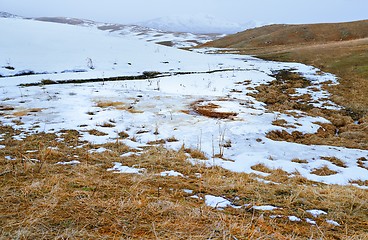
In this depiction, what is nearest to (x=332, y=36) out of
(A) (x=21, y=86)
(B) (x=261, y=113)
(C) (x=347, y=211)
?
(B) (x=261, y=113)

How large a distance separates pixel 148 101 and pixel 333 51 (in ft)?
71.9

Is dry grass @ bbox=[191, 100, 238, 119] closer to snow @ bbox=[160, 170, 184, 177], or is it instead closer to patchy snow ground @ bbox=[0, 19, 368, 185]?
patchy snow ground @ bbox=[0, 19, 368, 185]

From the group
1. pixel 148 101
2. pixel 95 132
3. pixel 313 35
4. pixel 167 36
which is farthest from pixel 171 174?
pixel 167 36

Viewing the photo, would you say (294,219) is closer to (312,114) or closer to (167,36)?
(312,114)

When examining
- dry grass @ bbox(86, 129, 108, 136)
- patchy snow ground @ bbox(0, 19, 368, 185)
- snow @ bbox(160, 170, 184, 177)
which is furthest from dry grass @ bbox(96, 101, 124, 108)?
snow @ bbox(160, 170, 184, 177)

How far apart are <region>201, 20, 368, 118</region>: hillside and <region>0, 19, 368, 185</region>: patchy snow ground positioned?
1.57 m

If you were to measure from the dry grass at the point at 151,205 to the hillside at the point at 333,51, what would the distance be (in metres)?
9.06

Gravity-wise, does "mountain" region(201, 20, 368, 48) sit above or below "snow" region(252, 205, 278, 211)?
above

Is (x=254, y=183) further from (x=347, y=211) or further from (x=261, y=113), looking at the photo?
(x=261, y=113)

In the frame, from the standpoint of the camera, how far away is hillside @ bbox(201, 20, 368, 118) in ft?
46.8

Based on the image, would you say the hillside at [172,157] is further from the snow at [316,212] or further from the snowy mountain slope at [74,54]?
the snowy mountain slope at [74,54]

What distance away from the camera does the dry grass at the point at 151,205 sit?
7.64 ft

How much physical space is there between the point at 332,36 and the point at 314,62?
26.7 metres

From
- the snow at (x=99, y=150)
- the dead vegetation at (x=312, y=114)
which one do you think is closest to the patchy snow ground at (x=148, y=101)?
the dead vegetation at (x=312, y=114)
